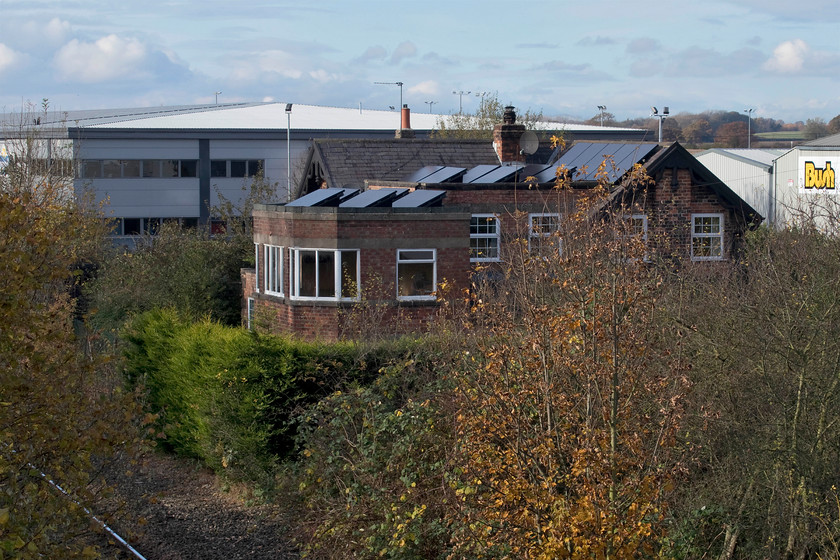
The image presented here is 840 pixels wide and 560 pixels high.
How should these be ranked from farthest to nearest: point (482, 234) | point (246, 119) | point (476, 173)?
1. point (246, 119)
2. point (476, 173)
3. point (482, 234)

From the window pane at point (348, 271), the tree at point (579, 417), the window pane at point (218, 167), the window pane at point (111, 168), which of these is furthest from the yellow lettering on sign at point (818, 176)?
the tree at point (579, 417)

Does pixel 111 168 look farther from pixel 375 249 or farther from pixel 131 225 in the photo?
pixel 375 249

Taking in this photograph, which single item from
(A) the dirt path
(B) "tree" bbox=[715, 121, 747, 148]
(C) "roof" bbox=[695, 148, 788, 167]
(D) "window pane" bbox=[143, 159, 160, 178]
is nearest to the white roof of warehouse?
(D) "window pane" bbox=[143, 159, 160, 178]

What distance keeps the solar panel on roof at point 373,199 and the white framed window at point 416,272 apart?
1.39 metres

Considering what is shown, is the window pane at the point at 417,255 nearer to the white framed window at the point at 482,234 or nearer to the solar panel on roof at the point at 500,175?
the white framed window at the point at 482,234

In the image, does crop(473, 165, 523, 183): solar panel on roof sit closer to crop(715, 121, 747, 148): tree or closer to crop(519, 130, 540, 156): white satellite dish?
crop(519, 130, 540, 156): white satellite dish

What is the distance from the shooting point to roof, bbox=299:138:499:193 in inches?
1220

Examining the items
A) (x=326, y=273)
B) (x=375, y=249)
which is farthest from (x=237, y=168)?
(x=375, y=249)

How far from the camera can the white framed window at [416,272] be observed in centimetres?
2303

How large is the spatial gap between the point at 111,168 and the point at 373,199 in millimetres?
38693

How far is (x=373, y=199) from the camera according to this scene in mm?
23469

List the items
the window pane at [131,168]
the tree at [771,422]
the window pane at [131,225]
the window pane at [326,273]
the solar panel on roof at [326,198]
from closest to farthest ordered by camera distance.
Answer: the tree at [771,422] < the window pane at [326,273] < the solar panel on roof at [326,198] < the window pane at [131,225] < the window pane at [131,168]

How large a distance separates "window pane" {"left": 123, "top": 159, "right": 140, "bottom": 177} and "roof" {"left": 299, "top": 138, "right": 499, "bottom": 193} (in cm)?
2924

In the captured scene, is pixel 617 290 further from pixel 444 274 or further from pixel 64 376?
pixel 444 274
